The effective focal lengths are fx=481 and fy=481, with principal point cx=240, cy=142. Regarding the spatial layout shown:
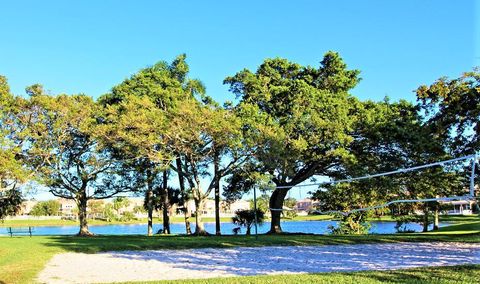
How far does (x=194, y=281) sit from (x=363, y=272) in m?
3.39

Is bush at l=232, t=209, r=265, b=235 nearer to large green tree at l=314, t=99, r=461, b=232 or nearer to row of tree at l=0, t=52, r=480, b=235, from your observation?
row of tree at l=0, t=52, r=480, b=235

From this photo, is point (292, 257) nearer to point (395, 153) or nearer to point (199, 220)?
point (395, 153)

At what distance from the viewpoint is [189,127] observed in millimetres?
24562

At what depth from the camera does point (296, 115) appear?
24.6m

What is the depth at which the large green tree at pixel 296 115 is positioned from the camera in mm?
23609

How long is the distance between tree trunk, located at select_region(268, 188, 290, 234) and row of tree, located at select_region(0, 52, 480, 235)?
6 cm

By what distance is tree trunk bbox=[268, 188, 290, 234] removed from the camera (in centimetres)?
2761

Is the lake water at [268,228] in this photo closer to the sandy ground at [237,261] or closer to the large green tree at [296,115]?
the large green tree at [296,115]

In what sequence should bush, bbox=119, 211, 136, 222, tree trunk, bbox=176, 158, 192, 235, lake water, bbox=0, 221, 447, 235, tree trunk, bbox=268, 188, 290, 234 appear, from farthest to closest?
bush, bbox=119, 211, 136, 222
lake water, bbox=0, 221, 447, 235
tree trunk, bbox=176, 158, 192, 235
tree trunk, bbox=268, 188, 290, 234

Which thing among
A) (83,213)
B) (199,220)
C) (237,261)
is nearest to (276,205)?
(199,220)

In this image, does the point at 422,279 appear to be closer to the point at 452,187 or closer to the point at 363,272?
the point at 363,272

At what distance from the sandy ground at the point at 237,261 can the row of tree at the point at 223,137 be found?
627 centimetres

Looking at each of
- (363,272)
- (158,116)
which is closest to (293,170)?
(158,116)

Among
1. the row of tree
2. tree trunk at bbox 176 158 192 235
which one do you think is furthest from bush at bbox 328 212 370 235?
tree trunk at bbox 176 158 192 235
